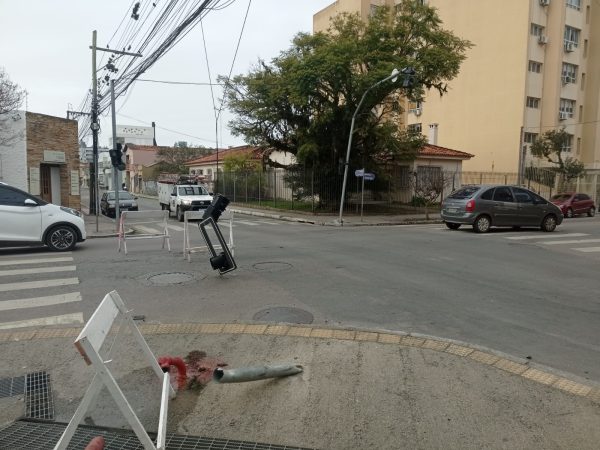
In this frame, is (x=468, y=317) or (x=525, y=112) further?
(x=525, y=112)

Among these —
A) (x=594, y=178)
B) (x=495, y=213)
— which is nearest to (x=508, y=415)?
(x=495, y=213)

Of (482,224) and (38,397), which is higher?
(482,224)

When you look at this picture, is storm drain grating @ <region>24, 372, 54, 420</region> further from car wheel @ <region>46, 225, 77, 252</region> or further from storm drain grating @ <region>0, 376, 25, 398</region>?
car wheel @ <region>46, 225, 77, 252</region>

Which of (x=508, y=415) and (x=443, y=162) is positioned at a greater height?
(x=443, y=162)

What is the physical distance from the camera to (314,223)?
2217 centimetres

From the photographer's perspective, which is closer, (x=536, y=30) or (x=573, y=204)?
(x=573, y=204)

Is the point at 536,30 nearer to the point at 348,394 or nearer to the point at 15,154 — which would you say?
the point at 15,154

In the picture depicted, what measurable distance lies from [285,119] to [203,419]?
24107mm

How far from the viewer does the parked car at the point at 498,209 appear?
16.3 metres

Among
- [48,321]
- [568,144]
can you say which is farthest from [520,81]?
[48,321]

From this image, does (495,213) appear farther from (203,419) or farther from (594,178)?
(594,178)

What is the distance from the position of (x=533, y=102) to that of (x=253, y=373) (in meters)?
41.2

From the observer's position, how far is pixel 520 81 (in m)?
37.0

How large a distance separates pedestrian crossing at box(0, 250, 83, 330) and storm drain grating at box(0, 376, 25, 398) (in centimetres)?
162
